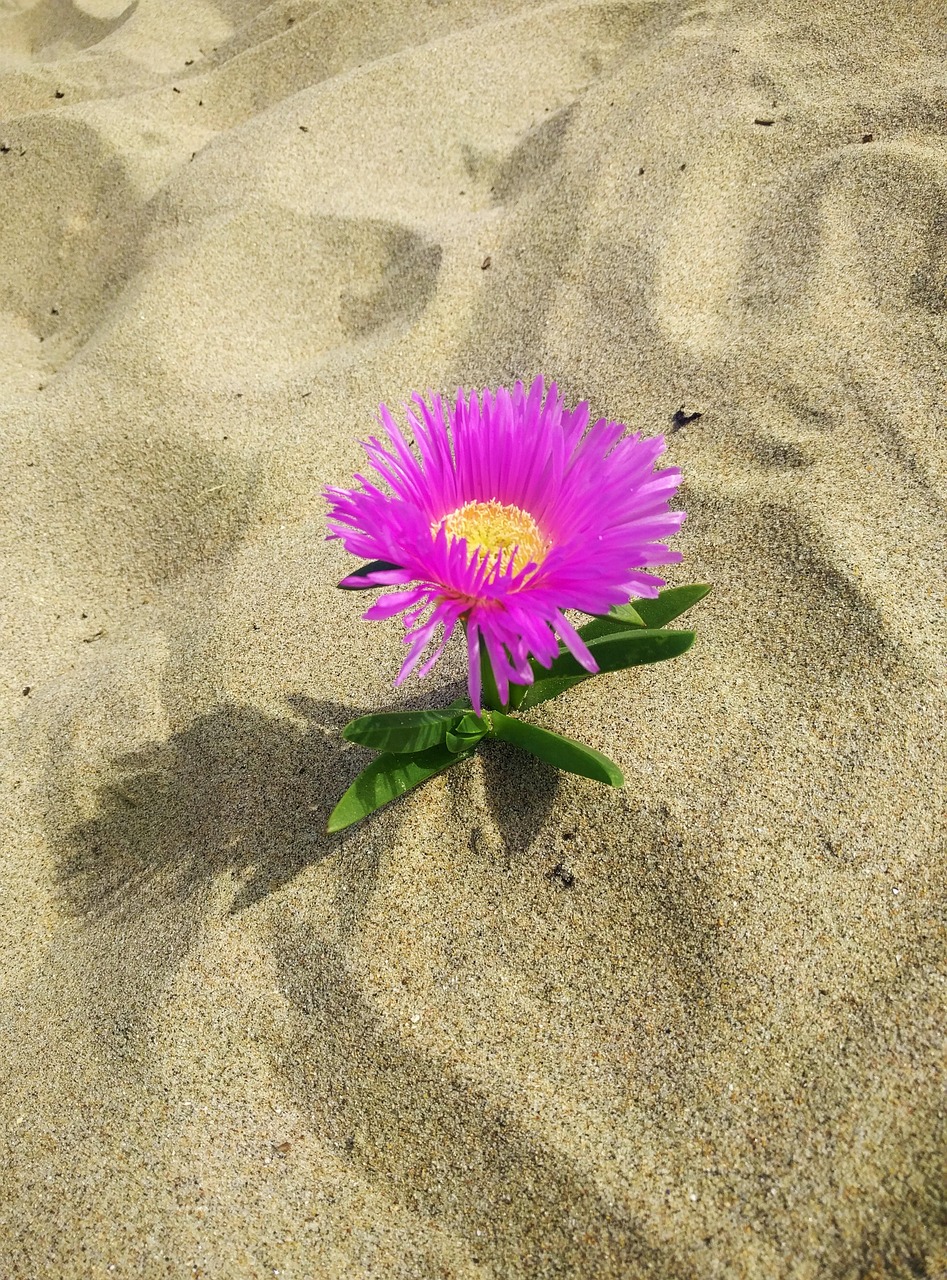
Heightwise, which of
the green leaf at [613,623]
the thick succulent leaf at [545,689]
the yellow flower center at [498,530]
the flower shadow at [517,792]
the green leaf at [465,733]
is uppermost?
the yellow flower center at [498,530]

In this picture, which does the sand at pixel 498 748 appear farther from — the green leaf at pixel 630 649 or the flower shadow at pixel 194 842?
the green leaf at pixel 630 649

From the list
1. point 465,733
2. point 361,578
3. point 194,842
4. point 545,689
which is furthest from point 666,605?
point 194,842

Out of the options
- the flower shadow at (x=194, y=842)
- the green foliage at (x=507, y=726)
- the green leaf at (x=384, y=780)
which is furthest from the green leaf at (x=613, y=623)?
the flower shadow at (x=194, y=842)

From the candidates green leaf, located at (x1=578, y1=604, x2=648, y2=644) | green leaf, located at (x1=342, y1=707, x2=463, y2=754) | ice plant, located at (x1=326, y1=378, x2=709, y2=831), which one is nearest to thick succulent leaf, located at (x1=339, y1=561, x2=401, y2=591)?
ice plant, located at (x1=326, y1=378, x2=709, y2=831)

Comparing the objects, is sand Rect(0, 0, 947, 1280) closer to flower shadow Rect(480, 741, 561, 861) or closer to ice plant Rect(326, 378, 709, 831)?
flower shadow Rect(480, 741, 561, 861)

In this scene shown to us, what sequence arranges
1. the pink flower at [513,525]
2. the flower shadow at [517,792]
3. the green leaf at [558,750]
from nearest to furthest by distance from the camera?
the pink flower at [513,525] → the green leaf at [558,750] → the flower shadow at [517,792]

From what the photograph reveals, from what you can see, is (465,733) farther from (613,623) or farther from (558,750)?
(613,623)

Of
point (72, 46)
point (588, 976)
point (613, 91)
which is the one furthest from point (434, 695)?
point (72, 46)
